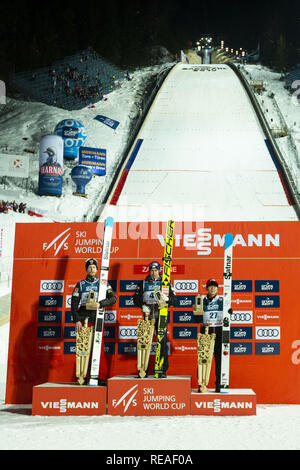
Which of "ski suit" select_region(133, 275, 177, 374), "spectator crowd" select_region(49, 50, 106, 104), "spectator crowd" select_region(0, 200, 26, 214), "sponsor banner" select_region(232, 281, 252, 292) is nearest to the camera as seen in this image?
"ski suit" select_region(133, 275, 177, 374)

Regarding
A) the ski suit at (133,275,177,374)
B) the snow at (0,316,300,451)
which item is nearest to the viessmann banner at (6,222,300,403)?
the ski suit at (133,275,177,374)

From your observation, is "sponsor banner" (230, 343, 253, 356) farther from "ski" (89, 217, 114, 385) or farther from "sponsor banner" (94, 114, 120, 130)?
"sponsor banner" (94, 114, 120, 130)

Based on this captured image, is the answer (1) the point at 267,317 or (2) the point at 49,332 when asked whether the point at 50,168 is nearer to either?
(2) the point at 49,332

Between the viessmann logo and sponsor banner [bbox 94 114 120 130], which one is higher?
sponsor banner [bbox 94 114 120 130]

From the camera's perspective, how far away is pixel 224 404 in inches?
218

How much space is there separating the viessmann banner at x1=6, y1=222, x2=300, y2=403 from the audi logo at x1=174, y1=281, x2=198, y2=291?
12mm

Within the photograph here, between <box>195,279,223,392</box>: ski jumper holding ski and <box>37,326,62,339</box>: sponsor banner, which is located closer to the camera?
<box>195,279,223,392</box>: ski jumper holding ski

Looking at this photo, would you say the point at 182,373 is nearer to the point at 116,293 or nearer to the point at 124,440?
the point at 116,293

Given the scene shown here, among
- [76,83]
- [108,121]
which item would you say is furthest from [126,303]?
[76,83]

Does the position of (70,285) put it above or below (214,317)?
above

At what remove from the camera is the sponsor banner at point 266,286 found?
654cm

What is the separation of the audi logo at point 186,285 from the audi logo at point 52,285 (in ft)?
4.58

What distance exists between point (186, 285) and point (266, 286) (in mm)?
926

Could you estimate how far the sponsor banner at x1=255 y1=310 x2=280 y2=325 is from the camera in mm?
6492
